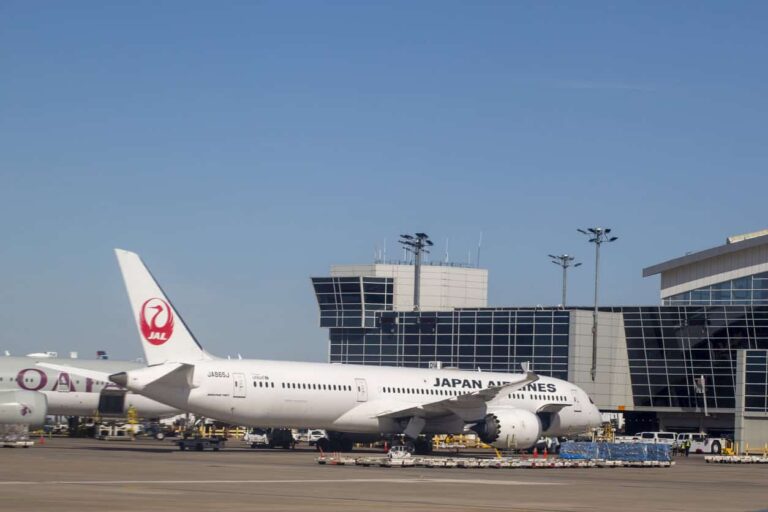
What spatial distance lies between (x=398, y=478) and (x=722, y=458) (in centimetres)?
2920

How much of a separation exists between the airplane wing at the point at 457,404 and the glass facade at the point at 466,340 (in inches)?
1562

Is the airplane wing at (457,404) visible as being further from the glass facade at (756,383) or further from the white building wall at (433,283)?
the white building wall at (433,283)

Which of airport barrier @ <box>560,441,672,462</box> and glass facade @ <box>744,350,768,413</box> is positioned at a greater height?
glass facade @ <box>744,350,768,413</box>

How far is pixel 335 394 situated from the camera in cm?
5553

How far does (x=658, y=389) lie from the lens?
9762cm

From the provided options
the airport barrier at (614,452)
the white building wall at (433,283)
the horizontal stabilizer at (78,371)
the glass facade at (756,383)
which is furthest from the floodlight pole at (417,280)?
the airport barrier at (614,452)

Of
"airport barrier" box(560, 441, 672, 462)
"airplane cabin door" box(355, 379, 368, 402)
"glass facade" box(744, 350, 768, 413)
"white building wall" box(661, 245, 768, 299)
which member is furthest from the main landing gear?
"white building wall" box(661, 245, 768, 299)

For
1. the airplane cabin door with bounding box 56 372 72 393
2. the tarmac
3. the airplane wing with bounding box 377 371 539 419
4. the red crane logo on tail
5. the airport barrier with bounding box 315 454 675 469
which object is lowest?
the tarmac

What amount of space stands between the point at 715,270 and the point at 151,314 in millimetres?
58183

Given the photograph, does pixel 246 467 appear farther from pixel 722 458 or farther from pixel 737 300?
pixel 737 300

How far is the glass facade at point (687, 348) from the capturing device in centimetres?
9250

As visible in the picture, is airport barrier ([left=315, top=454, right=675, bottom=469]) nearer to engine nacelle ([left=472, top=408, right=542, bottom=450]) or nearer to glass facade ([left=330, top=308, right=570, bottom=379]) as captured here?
engine nacelle ([left=472, top=408, right=542, bottom=450])

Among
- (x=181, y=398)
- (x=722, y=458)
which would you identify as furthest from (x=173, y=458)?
(x=722, y=458)

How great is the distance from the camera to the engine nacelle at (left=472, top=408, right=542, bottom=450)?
56531mm
